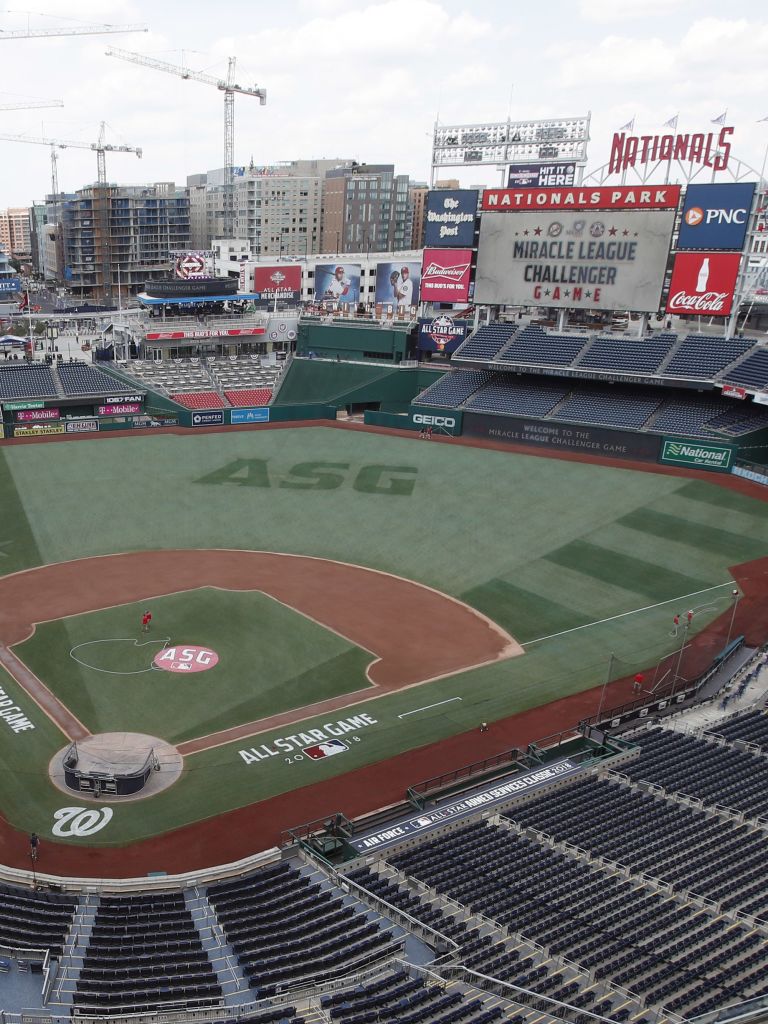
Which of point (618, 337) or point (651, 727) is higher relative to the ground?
point (618, 337)

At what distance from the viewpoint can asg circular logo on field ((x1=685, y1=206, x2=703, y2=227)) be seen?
208 ft

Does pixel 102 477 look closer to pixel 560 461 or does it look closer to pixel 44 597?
pixel 44 597

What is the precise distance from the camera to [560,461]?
213ft

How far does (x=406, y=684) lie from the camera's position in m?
35.5

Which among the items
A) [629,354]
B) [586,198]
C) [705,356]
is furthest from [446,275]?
[705,356]

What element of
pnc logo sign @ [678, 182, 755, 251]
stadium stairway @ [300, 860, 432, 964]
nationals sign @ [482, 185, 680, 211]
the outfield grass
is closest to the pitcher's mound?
the outfield grass

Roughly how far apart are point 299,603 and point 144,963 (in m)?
25.3

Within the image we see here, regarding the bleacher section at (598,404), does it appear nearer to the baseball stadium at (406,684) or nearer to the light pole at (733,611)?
the baseball stadium at (406,684)

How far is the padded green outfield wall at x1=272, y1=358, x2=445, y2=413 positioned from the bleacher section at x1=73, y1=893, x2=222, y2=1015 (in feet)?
209

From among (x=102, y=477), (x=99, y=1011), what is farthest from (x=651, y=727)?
(x=102, y=477)

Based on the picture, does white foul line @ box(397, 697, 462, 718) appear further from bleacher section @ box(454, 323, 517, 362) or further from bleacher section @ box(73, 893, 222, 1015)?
bleacher section @ box(454, 323, 517, 362)

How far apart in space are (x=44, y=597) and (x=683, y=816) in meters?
32.7

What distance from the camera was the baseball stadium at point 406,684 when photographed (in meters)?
18.6

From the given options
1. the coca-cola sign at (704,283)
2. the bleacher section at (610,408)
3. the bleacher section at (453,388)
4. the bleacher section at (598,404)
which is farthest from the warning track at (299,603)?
the coca-cola sign at (704,283)
